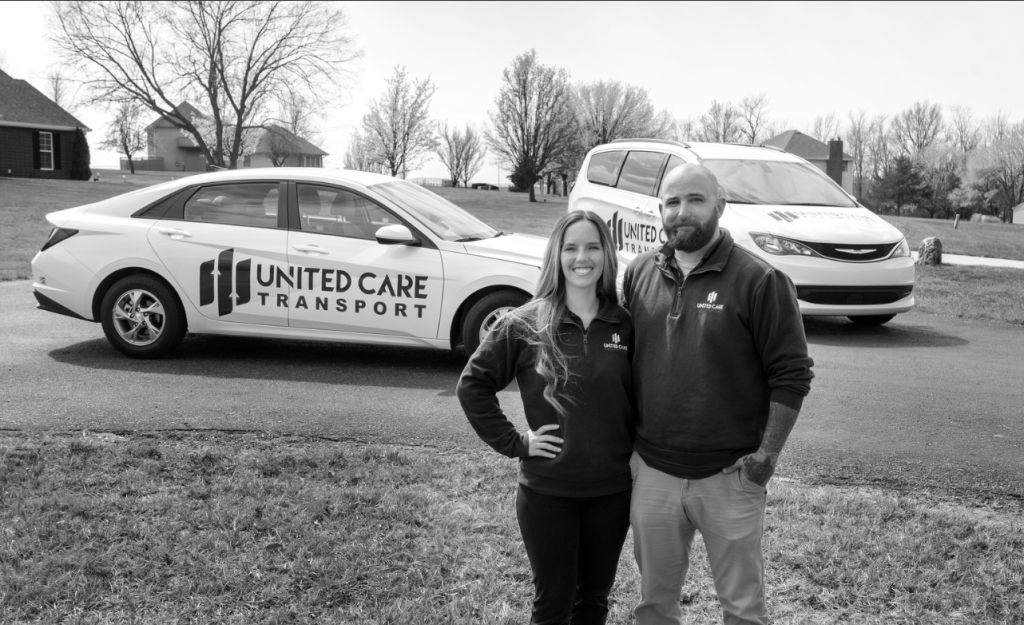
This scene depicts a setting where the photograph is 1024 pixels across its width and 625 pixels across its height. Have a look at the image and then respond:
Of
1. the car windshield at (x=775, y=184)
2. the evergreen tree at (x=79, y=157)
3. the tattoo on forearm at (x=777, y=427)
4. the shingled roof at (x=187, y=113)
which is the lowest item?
the tattoo on forearm at (x=777, y=427)

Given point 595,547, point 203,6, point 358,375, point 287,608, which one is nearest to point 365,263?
point 358,375

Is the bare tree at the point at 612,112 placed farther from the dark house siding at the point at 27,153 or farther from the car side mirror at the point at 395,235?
the car side mirror at the point at 395,235

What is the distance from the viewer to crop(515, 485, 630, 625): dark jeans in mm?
2773

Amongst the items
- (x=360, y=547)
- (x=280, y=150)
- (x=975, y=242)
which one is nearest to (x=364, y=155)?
(x=280, y=150)

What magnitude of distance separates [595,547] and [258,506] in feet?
6.34

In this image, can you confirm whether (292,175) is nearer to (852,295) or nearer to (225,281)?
(225,281)

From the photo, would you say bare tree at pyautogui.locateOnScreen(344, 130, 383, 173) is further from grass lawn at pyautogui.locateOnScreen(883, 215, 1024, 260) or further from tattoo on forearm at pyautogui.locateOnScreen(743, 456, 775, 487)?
tattoo on forearm at pyautogui.locateOnScreen(743, 456, 775, 487)

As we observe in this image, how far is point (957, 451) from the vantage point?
17.4 feet

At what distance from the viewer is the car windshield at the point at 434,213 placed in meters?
7.26

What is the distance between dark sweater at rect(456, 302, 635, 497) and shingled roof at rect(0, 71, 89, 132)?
153 feet

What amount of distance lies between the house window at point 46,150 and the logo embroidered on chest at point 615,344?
4879 centimetres

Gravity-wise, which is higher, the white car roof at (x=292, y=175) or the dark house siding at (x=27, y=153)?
the dark house siding at (x=27, y=153)

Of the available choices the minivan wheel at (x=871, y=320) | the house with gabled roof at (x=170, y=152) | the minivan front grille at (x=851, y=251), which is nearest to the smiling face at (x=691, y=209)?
the minivan front grille at (x=851, y=251)

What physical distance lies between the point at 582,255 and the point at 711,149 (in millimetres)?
8530
